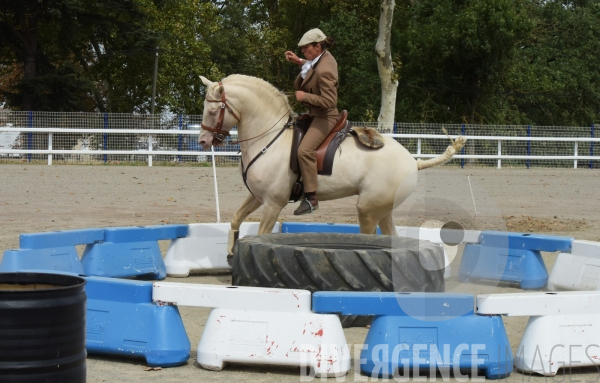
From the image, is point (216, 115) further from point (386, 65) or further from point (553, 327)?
point (386, 65)

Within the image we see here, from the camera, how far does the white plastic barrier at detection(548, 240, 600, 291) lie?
852 cm

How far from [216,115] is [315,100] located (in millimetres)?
1149

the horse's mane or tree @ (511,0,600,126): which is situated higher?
tree @ (511,0,600,126)

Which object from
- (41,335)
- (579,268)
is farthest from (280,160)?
(41,335)

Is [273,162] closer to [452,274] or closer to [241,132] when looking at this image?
[241,132]

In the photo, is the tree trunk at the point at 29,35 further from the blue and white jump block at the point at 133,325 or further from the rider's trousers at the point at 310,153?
the blue and white jump block at the point at 133,325

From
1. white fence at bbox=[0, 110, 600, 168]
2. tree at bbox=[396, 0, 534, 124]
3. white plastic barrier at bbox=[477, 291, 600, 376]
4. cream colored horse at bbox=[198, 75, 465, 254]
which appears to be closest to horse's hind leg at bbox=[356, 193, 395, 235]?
cream colored horse at bbox=[198, 75, 465, 254]

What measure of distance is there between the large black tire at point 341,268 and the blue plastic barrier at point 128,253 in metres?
2.28

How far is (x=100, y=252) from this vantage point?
28.7 ft

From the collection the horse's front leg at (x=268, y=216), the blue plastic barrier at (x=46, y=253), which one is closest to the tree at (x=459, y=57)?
the horse's front leg at (x=268, y=216)

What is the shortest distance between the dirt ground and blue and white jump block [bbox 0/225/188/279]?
0.51 meters

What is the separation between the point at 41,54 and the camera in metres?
35.8

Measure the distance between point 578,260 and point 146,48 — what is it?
104ft

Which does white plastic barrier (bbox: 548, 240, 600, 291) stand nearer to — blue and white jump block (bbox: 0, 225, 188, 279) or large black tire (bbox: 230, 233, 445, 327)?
large black tire (bbox: 230, 233, 445, 327)
